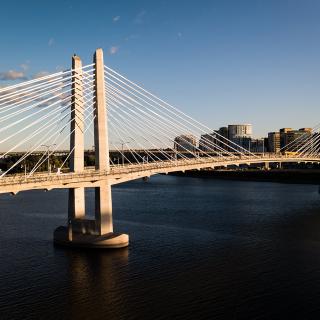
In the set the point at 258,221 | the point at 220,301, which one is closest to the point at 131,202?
the point at 258,221

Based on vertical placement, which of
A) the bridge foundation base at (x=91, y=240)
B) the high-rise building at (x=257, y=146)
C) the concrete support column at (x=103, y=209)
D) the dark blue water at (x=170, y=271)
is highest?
the high-rise building at (x=257, y=146)

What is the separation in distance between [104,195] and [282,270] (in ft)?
39.3

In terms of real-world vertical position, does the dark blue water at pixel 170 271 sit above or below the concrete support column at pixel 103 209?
below

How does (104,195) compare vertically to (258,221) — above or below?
above

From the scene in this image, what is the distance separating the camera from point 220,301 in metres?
22.2

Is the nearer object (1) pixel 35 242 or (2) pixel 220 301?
(2) pixel 220 301

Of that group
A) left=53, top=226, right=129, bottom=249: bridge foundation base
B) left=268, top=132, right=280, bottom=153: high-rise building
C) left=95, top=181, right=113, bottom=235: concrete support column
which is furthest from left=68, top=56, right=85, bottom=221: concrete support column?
left=268, top=132, right=280, bottom=153: high-rise building

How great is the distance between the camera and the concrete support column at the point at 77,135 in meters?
32.2

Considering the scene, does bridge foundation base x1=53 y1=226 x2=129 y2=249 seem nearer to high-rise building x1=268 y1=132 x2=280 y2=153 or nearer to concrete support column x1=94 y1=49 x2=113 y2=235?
concrete support column x1=94 y1=49 x2=113 y2=235

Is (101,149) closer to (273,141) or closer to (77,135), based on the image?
(77,135)

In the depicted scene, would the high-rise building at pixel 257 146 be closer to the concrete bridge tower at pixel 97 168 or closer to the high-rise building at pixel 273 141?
the high-rise building at pixel 273 141

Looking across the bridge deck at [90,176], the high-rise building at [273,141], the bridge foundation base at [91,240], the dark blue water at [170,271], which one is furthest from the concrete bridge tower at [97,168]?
the high-rise building at [273,141]

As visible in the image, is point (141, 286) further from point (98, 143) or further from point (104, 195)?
point (98, 143)

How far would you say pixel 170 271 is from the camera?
26703 millimetres
